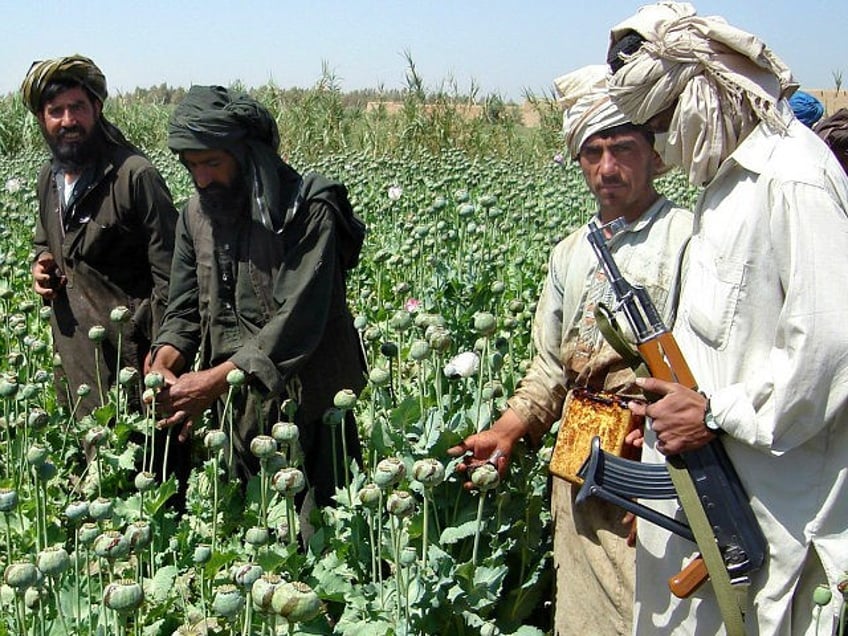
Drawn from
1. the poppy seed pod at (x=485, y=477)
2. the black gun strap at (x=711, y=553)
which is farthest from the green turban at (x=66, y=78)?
the black gun strap at (x=711, y=553)

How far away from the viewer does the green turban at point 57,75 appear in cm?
388

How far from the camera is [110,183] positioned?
156 inches

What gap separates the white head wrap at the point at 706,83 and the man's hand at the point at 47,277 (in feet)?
8.99

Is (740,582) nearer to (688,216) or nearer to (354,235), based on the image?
(688,216)

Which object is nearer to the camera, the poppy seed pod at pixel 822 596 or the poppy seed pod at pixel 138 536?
the poppy seed pod at pixel 822 596

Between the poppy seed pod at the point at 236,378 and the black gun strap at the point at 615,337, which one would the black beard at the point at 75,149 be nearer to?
the poppy seed pod at the point at 236,378

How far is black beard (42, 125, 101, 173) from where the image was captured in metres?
3.95

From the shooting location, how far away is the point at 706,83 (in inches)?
78.8

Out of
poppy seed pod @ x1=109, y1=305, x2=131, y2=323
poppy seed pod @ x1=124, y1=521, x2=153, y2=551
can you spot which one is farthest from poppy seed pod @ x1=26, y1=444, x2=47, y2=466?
poppy seed pod @ x1=109, y1=305, x2=131, y2=323

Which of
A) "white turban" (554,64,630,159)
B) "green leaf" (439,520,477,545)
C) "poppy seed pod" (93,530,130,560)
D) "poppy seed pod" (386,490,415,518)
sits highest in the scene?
"white turban" (554,64,630,159)

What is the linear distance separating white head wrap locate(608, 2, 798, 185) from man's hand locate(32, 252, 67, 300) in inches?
108

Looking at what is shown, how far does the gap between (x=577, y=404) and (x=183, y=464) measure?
2.08 m

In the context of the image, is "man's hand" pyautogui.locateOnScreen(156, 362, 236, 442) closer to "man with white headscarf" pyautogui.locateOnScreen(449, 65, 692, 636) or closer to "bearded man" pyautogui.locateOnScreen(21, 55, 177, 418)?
"bearded man" pyautogui.locateOnScreen(21, 55, 177, 418)

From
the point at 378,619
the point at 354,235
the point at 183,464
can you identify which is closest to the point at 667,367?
the point at 378,619
